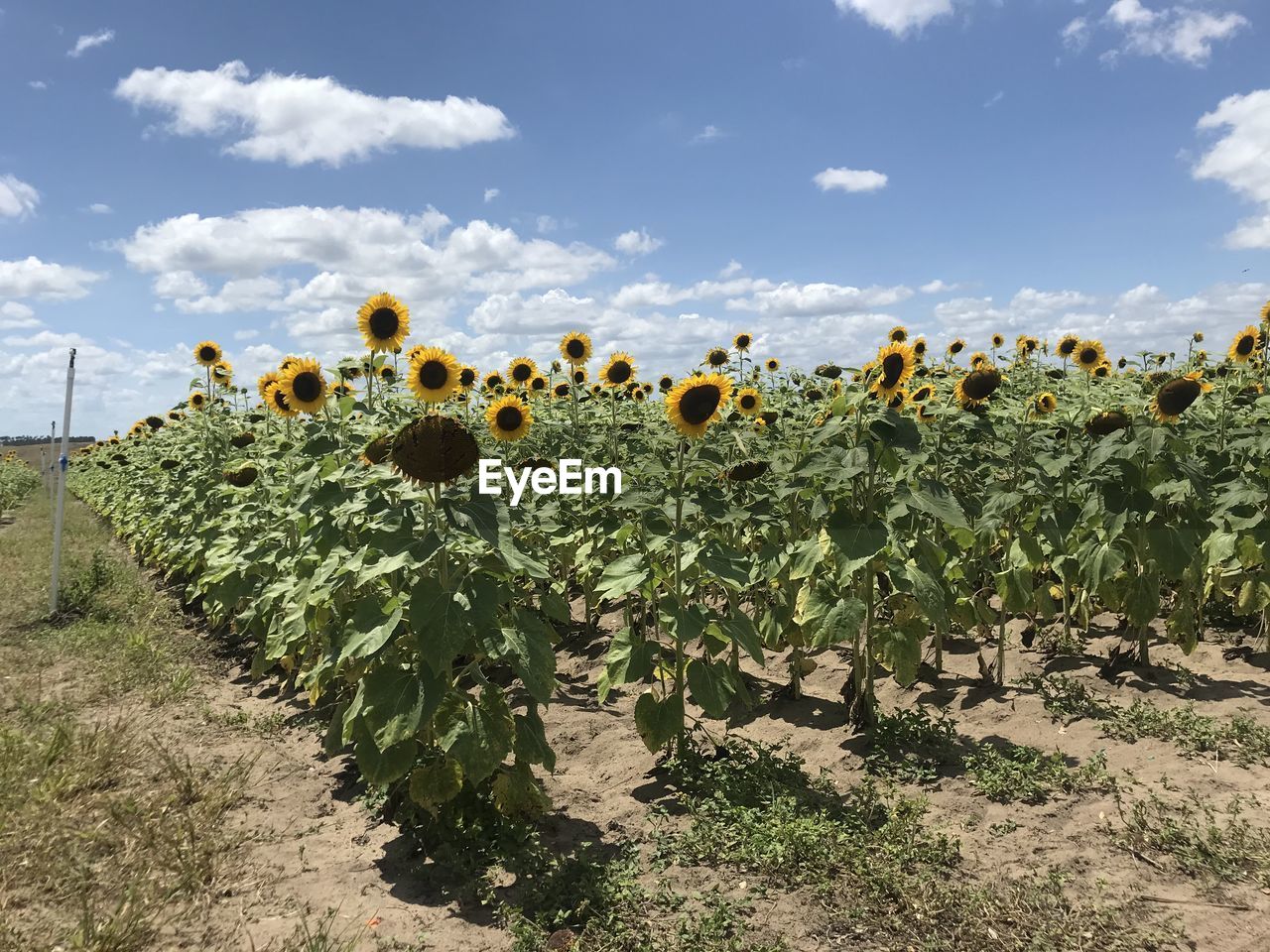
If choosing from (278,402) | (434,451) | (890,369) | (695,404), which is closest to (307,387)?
(278,402)

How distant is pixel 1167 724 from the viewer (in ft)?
14.8

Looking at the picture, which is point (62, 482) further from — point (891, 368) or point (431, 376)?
point (891, 368)

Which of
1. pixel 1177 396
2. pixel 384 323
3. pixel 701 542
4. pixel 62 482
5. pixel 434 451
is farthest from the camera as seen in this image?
pixel 62 482

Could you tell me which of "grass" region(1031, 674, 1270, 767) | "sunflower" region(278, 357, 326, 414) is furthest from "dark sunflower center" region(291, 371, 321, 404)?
"grass" region(1031, 674, 1270, 767)

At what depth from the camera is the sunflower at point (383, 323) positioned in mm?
5727

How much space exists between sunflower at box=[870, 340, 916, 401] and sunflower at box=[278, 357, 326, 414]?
11.3 feet

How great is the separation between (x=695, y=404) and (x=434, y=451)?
152 cm

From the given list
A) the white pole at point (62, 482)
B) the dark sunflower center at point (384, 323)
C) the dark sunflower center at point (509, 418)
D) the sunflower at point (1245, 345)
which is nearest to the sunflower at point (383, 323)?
the dark sunflower center at point (384, 323)

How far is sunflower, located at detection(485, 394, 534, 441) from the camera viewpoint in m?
5.62

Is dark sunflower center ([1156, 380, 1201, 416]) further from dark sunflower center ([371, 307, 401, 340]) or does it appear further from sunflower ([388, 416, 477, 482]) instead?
dark sunflower center ([371, 307, 401, 340])

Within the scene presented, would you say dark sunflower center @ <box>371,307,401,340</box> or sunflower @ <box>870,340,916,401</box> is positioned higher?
dark sunflower center @ <box>371,307,401,340</box>

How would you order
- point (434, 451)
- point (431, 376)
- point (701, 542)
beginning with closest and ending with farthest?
point (434, 451) < point (701, 542) < point (431, 376)

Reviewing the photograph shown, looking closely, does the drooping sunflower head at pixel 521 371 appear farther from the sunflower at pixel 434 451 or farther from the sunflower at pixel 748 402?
the sunflower at pixel 434 451

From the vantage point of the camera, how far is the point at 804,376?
9.38 metres
